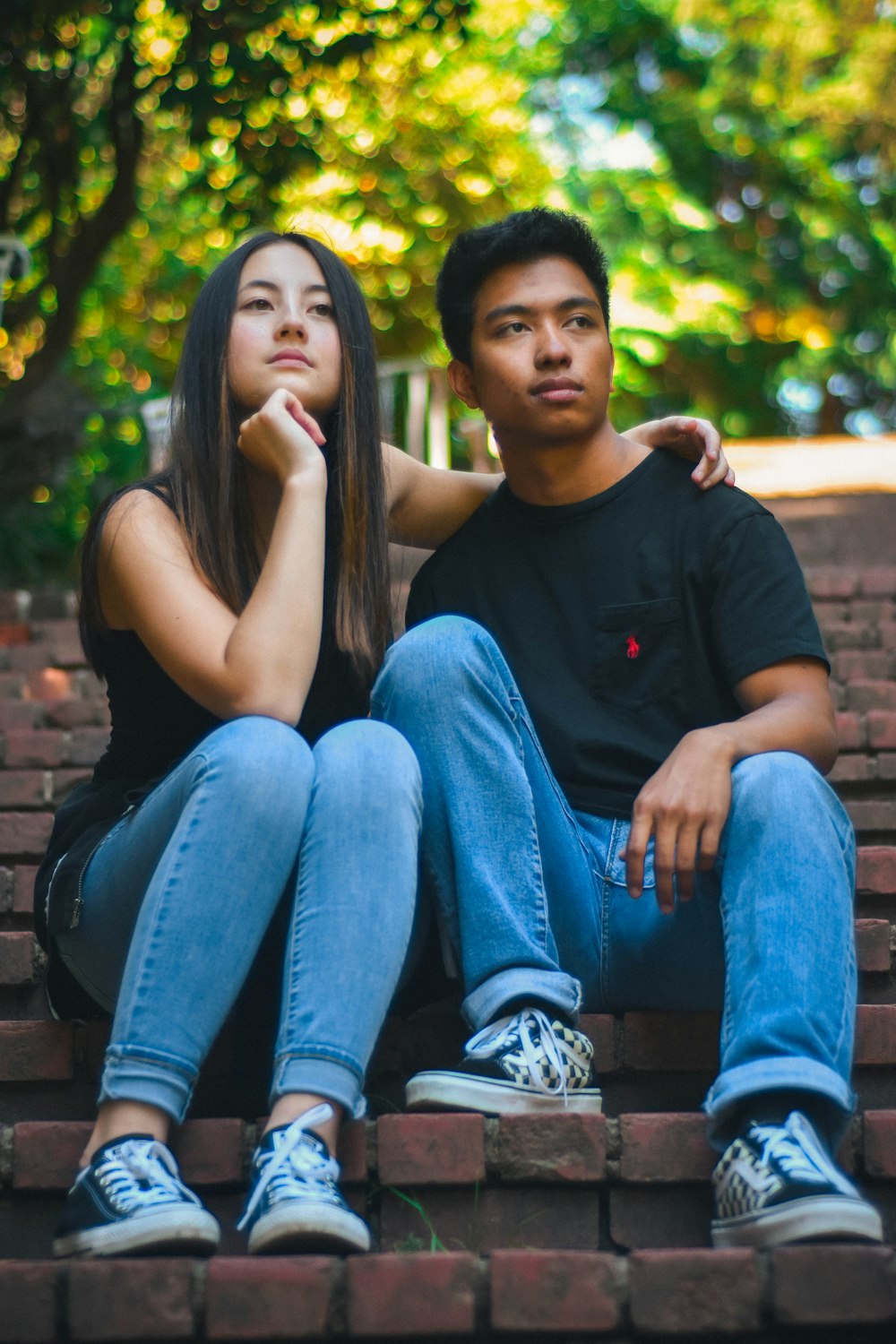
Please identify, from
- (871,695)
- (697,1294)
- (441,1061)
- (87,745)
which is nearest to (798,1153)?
(697,1294)

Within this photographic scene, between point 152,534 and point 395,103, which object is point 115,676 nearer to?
point 152,534

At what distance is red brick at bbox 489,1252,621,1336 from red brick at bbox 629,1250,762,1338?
0.03m

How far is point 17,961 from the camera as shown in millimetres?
2420

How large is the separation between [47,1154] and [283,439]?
107 centimetres

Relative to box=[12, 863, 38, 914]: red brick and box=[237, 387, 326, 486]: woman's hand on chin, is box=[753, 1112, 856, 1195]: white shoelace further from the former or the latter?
box=[12, 863, 38, 914]: red brick

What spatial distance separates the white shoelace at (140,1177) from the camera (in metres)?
1.58

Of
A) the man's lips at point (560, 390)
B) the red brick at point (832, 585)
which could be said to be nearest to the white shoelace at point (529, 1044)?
the man's lips at point (560, 390)

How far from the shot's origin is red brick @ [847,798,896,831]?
3.00 metres

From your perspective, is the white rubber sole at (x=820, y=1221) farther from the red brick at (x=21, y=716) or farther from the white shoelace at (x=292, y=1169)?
the red brick at (x=21, y=716)

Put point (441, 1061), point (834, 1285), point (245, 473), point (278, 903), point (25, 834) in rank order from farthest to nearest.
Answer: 1. point (25, 834)
2. point (245, 473)
3. point (441, 1061)
4. point (278, 903)
5. point (834, 1285)

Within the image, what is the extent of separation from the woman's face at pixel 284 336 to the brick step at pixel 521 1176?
1170 millimetres

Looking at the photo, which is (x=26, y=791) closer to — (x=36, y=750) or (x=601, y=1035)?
(x=36, y=750)

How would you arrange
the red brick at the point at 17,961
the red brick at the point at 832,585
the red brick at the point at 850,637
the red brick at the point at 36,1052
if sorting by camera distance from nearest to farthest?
the red brick at the point at 36,1052
the red brick at the point at 17,961
the red brick at the point at 850,637
the red brick at the point at 832,585

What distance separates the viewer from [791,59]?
1367 cm
